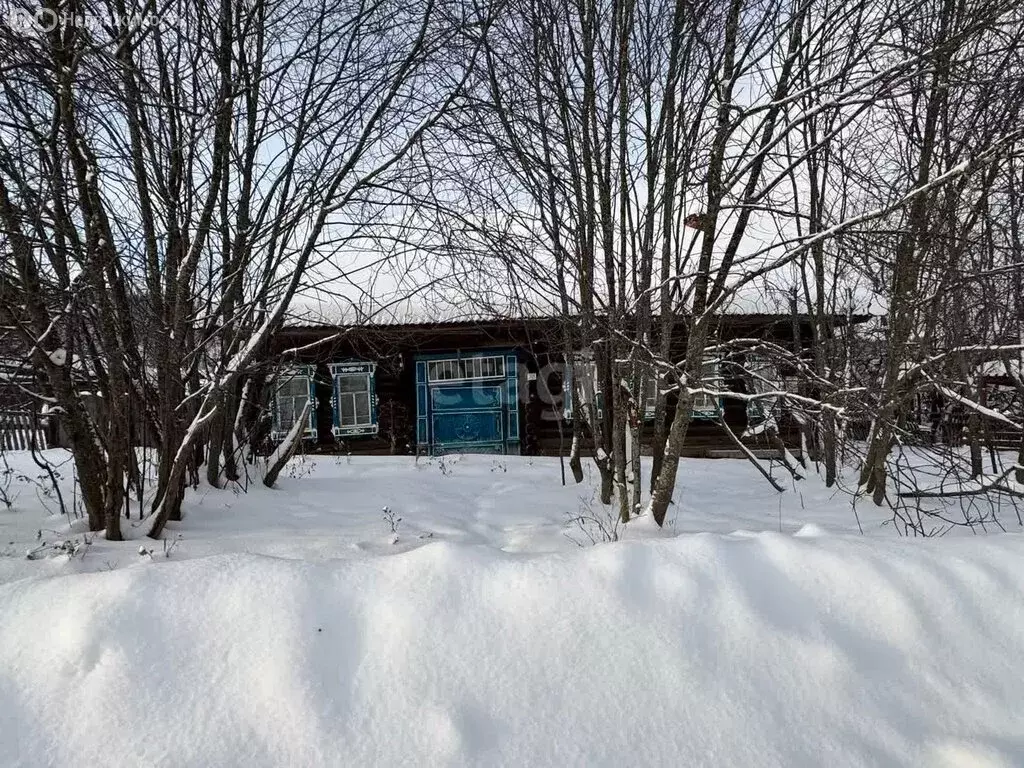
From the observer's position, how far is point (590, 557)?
2.11 meters

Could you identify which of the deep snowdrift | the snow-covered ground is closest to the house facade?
the snow-covered ground

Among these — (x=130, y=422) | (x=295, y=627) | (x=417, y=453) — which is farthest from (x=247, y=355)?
(x=417, y=453)

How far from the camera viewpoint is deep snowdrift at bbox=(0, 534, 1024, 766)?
60.6 inches

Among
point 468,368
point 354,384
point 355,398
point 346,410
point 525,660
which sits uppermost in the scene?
point 468,368

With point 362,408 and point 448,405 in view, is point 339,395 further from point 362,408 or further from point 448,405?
point 448,405

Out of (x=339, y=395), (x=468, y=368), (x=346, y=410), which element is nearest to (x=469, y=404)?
(x=468, y=368)

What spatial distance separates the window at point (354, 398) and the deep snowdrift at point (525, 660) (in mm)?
9788

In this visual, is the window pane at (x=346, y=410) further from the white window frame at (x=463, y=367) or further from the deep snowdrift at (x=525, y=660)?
the deep snowdrift at (x=525, y=660)

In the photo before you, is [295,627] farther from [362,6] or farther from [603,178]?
[362,6]

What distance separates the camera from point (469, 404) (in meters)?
11.6

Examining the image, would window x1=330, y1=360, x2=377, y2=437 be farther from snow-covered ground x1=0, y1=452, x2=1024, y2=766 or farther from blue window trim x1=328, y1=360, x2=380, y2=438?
snow-covered ground x1=0, y1=452, x2=1024, y2=766

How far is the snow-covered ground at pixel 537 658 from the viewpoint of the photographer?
1.54 metres

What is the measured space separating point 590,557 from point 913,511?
500 centimetres

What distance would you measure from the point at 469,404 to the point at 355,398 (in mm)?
2210
